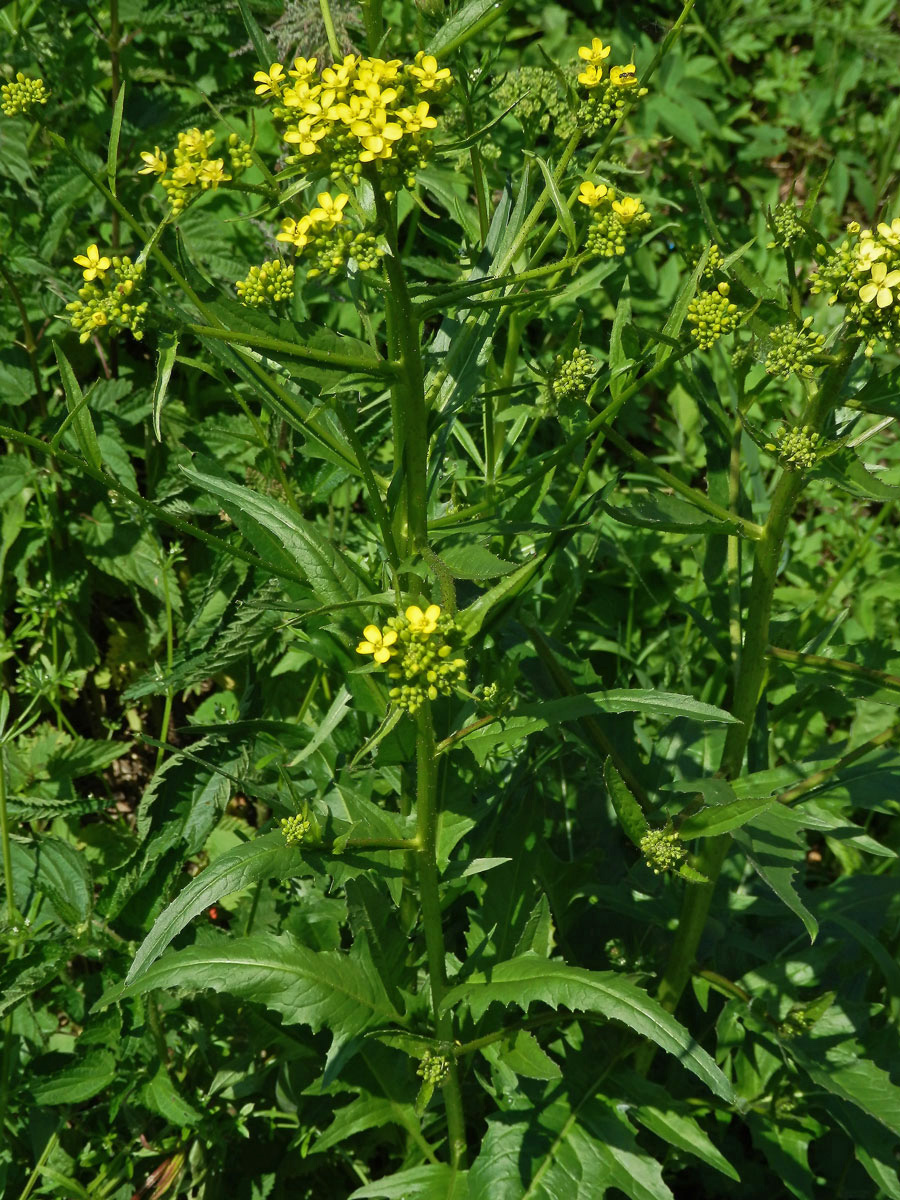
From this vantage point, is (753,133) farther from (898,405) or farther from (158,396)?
(158,396)

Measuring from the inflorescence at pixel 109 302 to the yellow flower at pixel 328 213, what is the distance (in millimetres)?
302

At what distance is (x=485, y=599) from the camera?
77.1 inches

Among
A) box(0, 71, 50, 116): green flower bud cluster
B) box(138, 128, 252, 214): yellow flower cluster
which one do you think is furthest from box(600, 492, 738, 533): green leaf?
box(0, 71, 50, 116): green flower bud cluster

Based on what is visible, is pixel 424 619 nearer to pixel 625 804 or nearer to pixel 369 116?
pixel 625 804

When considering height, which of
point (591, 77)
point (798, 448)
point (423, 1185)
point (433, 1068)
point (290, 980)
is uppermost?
point (591, 77)

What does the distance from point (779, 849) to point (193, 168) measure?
5.28 feet

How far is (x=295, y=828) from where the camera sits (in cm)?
183


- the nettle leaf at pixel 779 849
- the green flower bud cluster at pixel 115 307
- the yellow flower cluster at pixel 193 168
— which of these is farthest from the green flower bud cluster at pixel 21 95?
the nettle leaf at pixel 779 849

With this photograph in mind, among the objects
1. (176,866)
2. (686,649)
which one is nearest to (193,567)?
(176,866)

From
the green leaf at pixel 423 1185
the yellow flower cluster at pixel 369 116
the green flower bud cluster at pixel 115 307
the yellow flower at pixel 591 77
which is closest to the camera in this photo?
the yellow flower cluster at pixel 369 116

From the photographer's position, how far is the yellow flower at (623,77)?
199 centimetres

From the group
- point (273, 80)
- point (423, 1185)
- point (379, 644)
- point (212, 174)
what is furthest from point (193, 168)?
point (423, 1185)

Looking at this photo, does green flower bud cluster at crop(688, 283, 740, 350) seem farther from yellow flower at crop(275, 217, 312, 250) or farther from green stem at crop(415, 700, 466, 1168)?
green stem at crop(415, 700, 466, 1168)

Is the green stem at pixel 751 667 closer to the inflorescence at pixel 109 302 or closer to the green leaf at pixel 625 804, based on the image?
the green leaf at pixel 625 804
